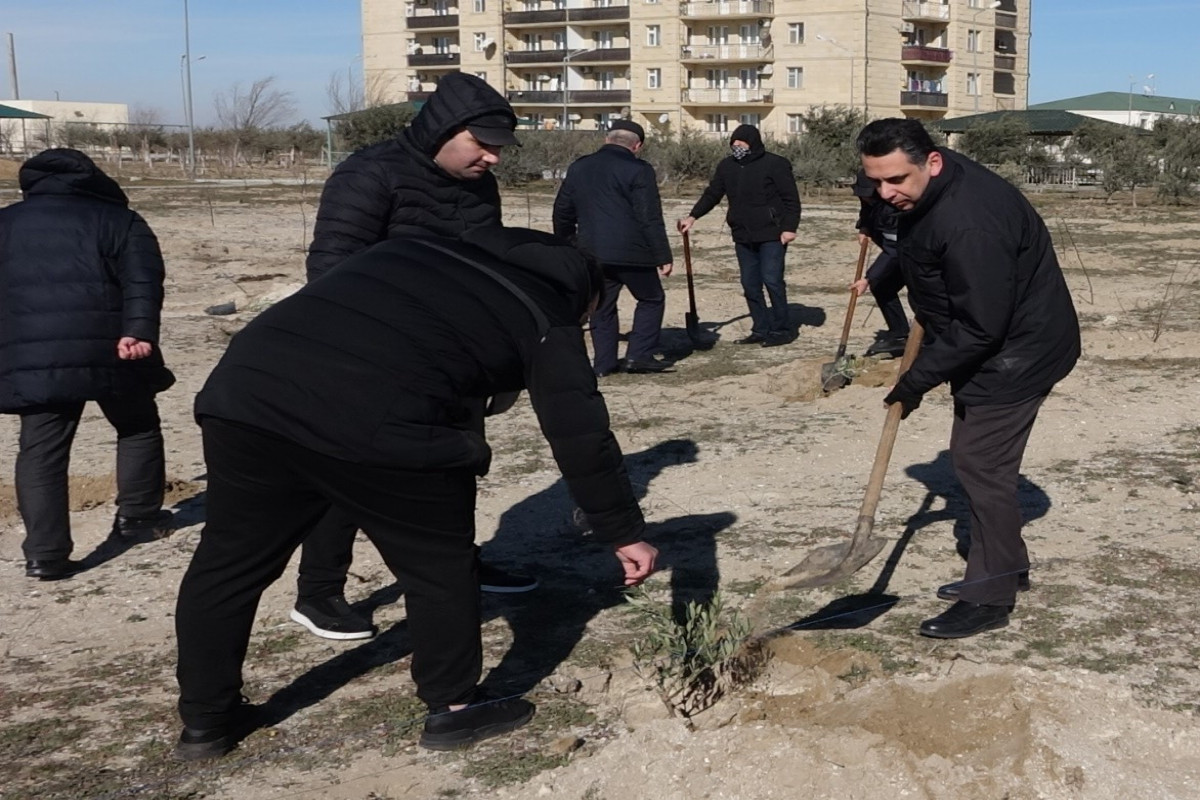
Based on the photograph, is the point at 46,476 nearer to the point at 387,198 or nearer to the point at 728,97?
the point at 387,198

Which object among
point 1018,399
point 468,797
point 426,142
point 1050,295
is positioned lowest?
point 468,797

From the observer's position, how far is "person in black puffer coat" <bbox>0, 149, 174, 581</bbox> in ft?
16.0

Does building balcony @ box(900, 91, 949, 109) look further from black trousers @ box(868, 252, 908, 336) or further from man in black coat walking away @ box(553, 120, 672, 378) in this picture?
man in black coat walking away @ box(553, 120, 672, 378)

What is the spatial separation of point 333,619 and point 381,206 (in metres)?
1.35

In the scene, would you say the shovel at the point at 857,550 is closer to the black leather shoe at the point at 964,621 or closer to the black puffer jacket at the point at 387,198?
the black leather shoe at the point at 964,621

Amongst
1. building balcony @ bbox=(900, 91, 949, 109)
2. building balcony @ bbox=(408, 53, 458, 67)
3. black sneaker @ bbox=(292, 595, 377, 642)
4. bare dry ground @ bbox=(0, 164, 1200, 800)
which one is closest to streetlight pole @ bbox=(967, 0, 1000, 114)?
building balcony @ bbox=(900, 91, 949, 109)

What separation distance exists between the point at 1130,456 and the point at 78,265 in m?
4.80

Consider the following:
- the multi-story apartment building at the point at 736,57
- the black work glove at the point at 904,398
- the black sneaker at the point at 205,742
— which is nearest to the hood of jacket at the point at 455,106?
the black work glove at the point at 904,398

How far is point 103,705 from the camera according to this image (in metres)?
3.76

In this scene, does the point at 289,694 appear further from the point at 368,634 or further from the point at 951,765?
the point at 951,765

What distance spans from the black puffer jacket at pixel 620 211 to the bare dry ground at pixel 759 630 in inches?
46.0

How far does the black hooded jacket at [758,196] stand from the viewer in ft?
31.7

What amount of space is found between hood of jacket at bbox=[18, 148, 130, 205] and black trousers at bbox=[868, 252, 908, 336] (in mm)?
4490

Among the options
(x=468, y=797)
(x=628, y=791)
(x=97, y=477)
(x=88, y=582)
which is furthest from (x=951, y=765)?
(x=97, y=477)
